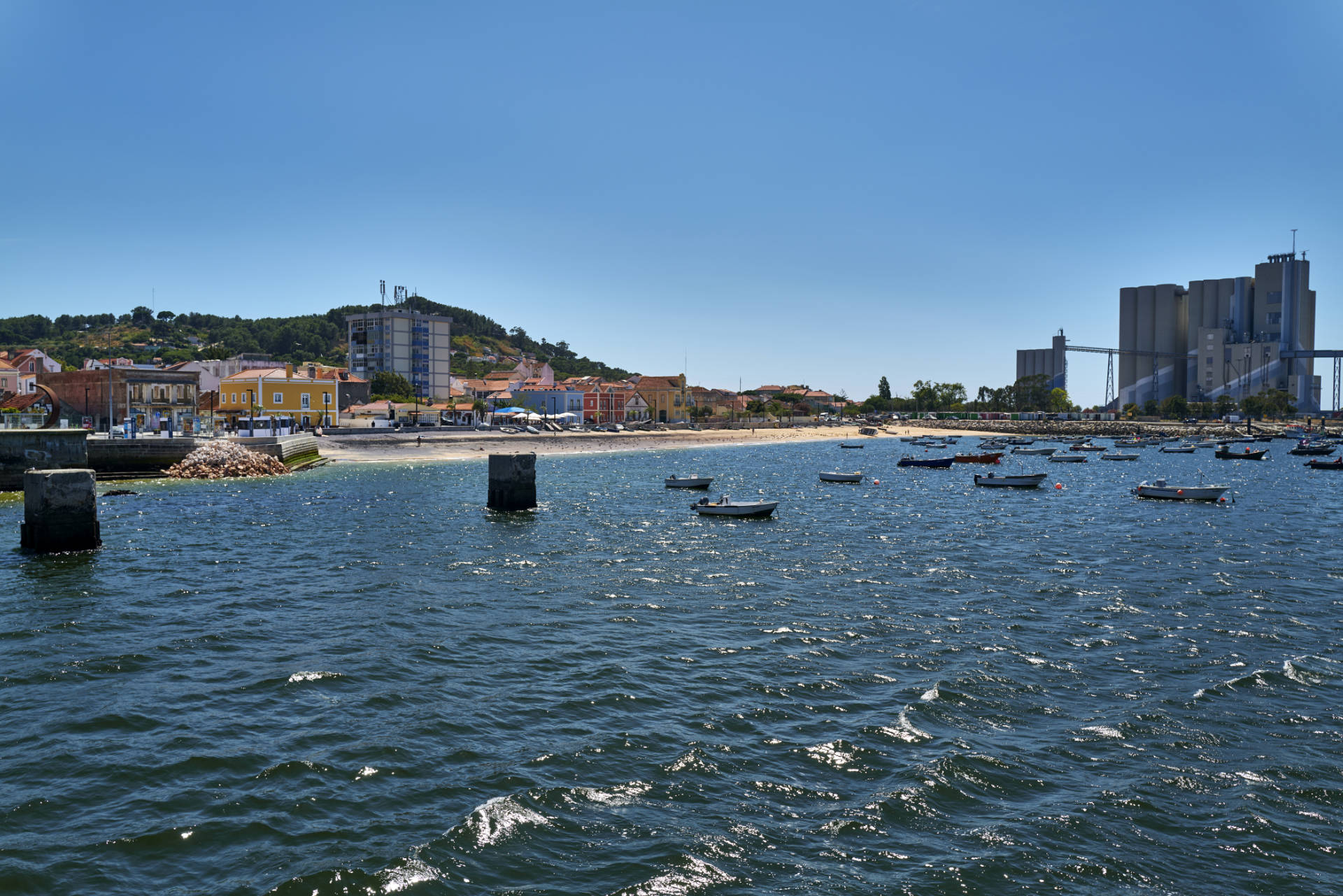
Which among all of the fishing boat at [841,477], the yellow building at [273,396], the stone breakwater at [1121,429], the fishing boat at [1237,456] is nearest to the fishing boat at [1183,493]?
the fishing boat at [841,477]

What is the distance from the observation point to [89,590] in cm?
2480

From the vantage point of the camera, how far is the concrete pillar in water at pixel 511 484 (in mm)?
45312

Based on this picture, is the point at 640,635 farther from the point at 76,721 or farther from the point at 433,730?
the point at 76,721

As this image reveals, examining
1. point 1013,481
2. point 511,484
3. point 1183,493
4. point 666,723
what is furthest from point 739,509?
point 1183,493

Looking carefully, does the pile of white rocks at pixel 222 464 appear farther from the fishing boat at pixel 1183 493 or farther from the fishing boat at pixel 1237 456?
the fishing boat at pixel 1237 456

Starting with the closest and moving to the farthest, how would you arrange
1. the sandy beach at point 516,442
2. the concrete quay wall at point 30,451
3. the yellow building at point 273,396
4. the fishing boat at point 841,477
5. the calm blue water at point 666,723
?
the calm blue water at point 666,723 < the concrete quay wall at point 30,451 < the fishing boat at point 841,477 < the sandy beach at point 516,442 < the yellow building at point 273,396

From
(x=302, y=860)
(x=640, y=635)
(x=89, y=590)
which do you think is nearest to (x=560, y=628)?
(x=640, y=635)

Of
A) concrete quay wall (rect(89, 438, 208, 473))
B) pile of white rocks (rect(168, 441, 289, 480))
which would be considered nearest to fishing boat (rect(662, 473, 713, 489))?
pile of white rocks (rect(168, 441, 289, 480))

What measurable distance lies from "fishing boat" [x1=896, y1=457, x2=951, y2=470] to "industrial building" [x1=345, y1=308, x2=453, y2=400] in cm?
10768

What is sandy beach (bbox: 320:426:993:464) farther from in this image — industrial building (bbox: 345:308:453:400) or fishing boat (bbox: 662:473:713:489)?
industrial building (bbox: 345:308:453:400)

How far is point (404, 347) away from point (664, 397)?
5595 centimetres

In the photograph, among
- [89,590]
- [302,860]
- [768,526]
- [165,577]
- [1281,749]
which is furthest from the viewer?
[768,526]

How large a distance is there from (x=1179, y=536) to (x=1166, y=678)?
993 inches

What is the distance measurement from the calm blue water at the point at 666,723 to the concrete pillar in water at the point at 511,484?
12.8m
